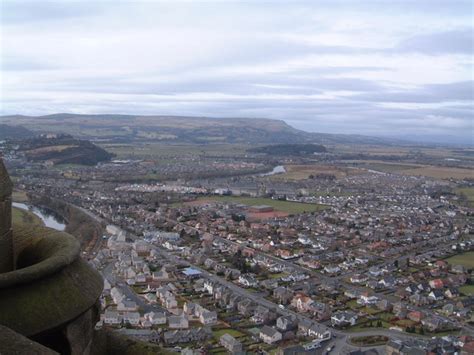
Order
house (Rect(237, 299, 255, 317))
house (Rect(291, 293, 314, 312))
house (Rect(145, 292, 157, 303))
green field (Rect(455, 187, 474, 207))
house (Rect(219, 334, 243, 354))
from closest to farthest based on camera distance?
house (Rect(219, 334, 243, 354)), house (Rect(237, 299, 255, 317)), house (Rect(291, 293, 314, 312)), house (Rect(145, 292, 157, 303)), green field (Rect(455, 187, 474, 207))

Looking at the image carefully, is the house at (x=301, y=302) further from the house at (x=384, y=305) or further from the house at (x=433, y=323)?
the house at (x=433, y=323)

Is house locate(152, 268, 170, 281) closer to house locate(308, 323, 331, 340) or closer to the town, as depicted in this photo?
the town

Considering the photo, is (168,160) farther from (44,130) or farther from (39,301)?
(39,301)

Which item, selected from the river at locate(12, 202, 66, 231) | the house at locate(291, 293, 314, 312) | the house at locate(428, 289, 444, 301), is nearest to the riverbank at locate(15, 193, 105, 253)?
the river at locate(12, 202, 66, 231)

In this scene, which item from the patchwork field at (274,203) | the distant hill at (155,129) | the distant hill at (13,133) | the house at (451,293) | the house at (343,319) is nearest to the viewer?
the house at (343,319)

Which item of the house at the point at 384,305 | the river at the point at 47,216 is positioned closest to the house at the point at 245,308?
the house at the point at 384,305
